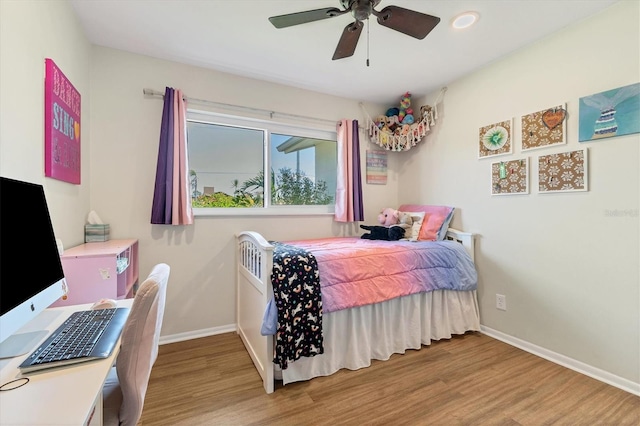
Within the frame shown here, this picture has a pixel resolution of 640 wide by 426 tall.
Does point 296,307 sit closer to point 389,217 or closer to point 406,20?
point 389,217

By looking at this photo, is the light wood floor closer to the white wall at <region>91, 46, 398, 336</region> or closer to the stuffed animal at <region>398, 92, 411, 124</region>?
the white wall at <region>91, 46, 398, 336</region>

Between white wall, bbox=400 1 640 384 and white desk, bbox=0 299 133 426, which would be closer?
white desk, bbox=0 299 133 426

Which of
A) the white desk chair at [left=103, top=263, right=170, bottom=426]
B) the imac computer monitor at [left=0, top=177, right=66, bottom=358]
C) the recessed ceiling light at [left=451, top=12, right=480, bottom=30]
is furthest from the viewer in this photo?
the recessed ceiling light at [left=451, top=12, right=480, bottom=30]

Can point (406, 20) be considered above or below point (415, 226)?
above

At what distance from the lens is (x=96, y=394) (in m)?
0.67

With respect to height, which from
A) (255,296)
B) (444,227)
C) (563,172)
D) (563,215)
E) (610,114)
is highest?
(610,114)

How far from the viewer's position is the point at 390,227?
9.35ft

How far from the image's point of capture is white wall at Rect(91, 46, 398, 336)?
7.43ft

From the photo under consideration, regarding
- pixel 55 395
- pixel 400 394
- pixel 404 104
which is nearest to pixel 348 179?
pixel 404 104

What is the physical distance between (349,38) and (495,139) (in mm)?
1670

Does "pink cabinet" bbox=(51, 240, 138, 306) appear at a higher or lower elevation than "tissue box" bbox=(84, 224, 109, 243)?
lower

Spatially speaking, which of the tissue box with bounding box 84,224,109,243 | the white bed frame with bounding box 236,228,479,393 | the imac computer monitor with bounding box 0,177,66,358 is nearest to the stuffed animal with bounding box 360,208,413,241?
the white bed frame with bounding box 236,228,479,393

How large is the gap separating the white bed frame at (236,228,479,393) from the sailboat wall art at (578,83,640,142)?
1164 mm

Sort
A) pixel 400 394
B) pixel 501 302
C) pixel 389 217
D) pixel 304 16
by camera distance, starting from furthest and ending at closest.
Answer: pixel 389 217 → pixel 501 302 → pixel 400 394 → pixel 304 16
